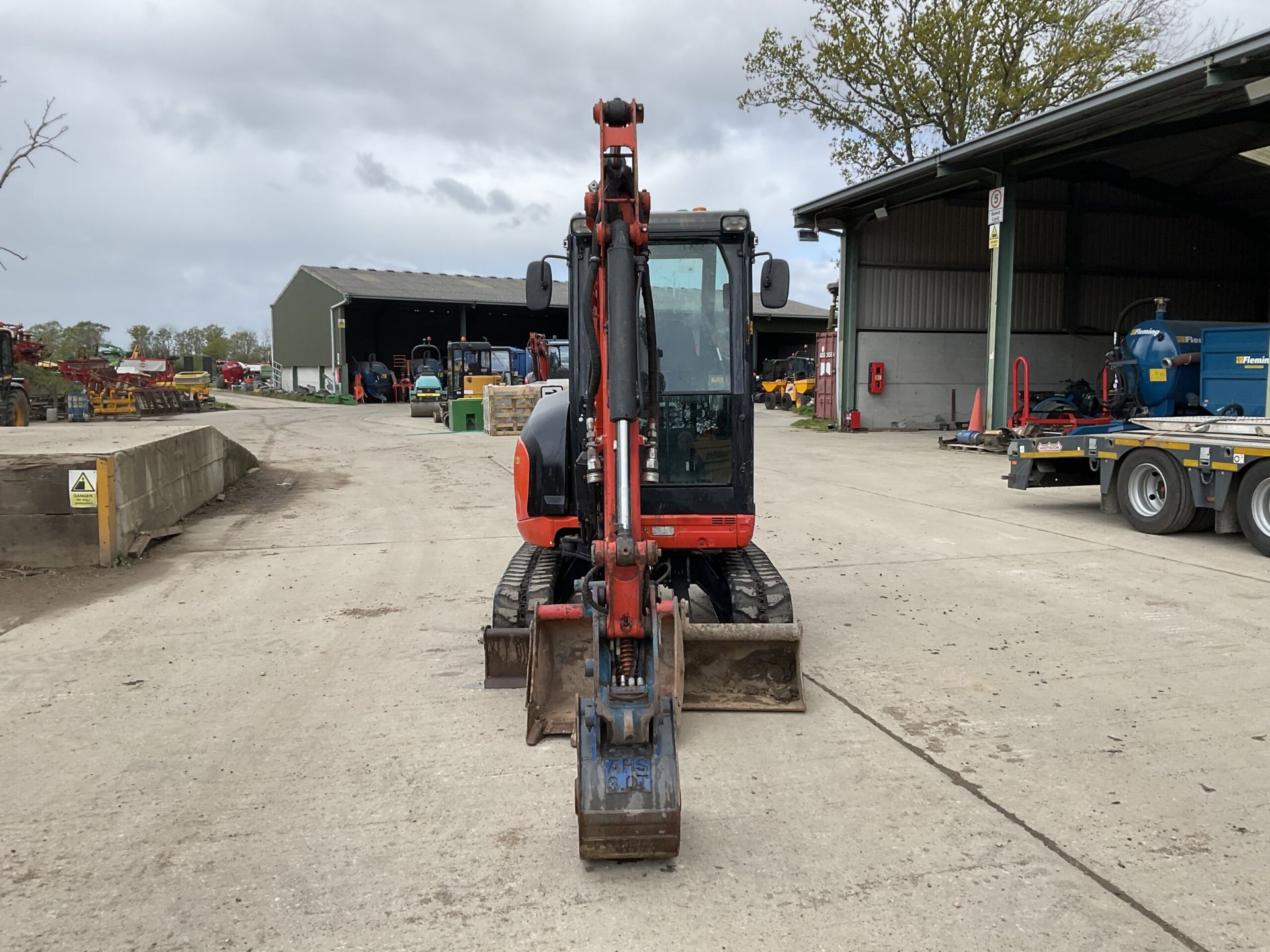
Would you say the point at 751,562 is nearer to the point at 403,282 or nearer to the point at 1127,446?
the point at 1127,446

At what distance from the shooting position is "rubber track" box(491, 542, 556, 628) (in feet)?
18.9

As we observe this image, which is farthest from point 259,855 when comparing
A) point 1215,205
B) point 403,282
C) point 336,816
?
point 403,282

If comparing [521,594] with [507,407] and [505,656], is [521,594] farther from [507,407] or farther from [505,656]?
[507,407]

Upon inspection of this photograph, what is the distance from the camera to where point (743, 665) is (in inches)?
206

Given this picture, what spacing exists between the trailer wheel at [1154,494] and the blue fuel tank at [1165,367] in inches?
279

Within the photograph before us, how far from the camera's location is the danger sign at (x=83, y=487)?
8.39 meters

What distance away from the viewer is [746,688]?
520cm

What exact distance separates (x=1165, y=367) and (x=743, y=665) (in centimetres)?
1428

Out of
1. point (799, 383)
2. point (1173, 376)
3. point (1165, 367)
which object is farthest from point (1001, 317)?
point (799, 383)

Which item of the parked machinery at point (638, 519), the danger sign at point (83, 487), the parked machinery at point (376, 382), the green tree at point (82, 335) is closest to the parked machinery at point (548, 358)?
the danger sign at point (83, 487)

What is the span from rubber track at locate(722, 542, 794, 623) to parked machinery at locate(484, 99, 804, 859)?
11 millimetres

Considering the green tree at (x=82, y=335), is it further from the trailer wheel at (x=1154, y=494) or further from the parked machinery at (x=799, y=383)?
the trailer wheel at (x=1154, y=494)

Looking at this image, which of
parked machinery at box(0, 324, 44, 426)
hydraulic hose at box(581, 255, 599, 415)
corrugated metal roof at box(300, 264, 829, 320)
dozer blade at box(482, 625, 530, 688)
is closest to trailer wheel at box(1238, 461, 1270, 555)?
dozer blade at box(482, 625, 530, 688)

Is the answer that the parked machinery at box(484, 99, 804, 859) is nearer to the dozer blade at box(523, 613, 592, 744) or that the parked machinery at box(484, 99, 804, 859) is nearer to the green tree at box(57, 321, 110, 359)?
the dozer blade at box(523, 613, 592, 744)
